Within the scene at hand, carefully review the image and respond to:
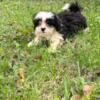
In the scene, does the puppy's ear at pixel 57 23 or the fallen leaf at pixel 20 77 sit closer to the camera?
the fallen leaf at pixel 20 77

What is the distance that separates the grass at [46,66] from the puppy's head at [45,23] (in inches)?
10.2

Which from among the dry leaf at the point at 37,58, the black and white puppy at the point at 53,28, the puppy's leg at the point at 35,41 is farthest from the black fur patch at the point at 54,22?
the dry leaf at the point at 37,58

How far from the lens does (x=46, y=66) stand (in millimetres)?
4898

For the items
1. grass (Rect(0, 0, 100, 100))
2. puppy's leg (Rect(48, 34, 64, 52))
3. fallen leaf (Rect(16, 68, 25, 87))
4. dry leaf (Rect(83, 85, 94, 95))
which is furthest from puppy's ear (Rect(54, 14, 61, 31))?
dry leaf (Rect(83, 85, 94, 95))

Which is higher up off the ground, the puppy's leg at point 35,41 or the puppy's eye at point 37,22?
the puppy's eye at point 37,22

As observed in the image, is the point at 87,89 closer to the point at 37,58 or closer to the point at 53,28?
the point at 37,58

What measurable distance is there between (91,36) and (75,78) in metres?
1.84

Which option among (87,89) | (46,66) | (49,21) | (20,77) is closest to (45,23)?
(49,21)

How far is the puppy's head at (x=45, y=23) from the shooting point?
Result: 19.8ft

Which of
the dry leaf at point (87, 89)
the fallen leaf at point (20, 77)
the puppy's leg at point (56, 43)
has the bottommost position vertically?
the dry leaf at point (87, 89)

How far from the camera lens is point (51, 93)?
4.21m

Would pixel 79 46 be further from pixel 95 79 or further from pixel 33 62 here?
pixel 95 79

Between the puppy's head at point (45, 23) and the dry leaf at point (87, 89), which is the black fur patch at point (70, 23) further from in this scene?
the dry leaf at point (87, 89)

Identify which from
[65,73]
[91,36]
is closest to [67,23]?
[91,36]
